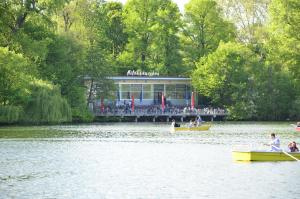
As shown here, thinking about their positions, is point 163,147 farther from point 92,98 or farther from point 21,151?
point 92,98

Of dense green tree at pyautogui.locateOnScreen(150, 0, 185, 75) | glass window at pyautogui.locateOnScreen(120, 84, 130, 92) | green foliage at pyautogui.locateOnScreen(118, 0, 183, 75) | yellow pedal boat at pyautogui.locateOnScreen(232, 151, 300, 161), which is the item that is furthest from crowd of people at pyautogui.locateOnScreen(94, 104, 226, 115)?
yellow pedal boat at pyautogui.locateOnScreen(232, 151, 300, 161)

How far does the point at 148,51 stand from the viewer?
121 meters

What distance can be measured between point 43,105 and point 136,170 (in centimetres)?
4602

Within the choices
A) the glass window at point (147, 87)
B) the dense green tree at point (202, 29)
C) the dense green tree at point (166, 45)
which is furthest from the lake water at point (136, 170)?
the dense green tree at point (202, 29)

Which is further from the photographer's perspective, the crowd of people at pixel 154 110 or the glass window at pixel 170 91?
the glass window at pixel 170 91

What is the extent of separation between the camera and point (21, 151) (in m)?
53.9

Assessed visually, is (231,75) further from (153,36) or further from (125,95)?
(125,95)

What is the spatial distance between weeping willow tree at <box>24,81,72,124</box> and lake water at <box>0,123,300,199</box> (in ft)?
72.2

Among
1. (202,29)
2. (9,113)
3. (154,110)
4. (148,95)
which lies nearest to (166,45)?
(202,29)

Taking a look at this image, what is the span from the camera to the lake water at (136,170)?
34.8 metres

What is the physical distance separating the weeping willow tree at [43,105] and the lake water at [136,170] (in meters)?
22.0

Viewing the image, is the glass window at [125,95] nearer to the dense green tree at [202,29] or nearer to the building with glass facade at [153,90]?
the building with glass facade at [153,90]

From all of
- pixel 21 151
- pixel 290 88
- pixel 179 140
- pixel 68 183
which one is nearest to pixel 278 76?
pixel 290 88

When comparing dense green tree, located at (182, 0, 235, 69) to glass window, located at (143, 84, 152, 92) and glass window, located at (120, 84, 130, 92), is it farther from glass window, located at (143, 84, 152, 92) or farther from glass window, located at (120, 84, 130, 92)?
glass window, located at (120, 84, 130, 92)
